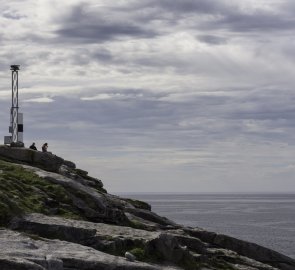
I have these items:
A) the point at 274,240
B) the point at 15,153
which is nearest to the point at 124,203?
the point at 15,153

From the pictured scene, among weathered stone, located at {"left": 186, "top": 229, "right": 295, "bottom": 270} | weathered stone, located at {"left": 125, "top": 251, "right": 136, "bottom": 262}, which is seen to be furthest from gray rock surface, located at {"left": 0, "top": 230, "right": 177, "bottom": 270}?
weathered stone, located at {"left": 186, "top": 229, "right": 295, "bottom": 270}

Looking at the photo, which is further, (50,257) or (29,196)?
(29,196)

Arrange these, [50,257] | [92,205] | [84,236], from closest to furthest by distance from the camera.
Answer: [50,257] < [84,236] < [92,205]

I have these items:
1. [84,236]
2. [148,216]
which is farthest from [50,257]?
[148,216]

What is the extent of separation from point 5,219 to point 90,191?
418 inches

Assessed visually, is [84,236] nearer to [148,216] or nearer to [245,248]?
[148,216]

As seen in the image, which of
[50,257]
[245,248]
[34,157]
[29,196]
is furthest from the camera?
[34,157]

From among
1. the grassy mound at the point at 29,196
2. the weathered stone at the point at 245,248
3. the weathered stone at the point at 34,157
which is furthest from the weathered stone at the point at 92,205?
the weathered stone at the point at 245,248

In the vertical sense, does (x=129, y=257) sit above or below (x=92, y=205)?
below

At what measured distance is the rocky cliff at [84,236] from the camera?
27000 millimetres

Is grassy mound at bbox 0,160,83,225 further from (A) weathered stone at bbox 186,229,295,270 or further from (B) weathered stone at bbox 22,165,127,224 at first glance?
(A) weathered stone at bbox 186,229,295,270

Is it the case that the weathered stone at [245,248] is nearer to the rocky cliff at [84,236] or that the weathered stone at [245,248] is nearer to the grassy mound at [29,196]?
the rocky cliff at [84,236]

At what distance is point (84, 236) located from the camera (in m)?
32.3

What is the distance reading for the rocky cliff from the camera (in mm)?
27000
